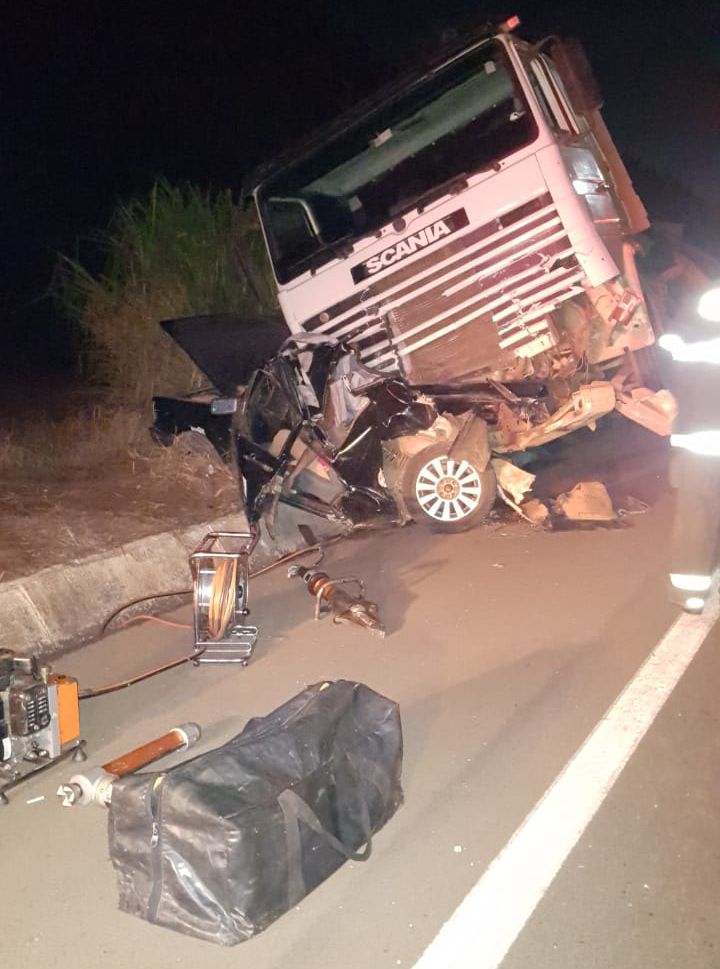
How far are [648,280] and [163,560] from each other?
15.5ft

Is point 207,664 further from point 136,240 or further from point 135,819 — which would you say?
point 136,240

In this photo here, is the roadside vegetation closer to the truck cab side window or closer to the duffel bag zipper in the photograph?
the truck cab side window

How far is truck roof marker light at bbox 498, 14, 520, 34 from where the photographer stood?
6.43 metres

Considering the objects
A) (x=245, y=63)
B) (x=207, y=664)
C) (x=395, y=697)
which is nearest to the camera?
(x=395, y=697)

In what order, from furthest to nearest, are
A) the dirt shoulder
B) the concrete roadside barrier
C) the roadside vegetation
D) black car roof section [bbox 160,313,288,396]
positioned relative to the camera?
the roadside vegetation
black car roof section [bbox 160,313,288,396]
the dirt shoulder
the concrete roadside barrier

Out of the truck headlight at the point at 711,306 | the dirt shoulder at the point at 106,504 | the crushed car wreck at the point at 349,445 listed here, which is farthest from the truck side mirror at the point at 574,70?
the dirt shoulder at the point at 106,504

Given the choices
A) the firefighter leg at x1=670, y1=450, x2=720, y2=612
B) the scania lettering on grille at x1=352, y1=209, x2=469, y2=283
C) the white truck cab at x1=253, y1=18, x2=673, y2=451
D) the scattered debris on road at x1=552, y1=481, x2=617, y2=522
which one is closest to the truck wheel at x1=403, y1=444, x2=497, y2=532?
the white truck cab at x1=253, y1=18, x2=673, y2=451

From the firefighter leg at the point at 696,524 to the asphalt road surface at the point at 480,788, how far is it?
0.80ft

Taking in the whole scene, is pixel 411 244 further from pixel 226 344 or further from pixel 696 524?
pixel 696 524

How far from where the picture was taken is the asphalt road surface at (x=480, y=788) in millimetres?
2705

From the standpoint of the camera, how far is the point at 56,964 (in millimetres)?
2730

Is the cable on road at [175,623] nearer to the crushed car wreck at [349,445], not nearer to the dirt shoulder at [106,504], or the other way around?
the dirt shoulder at [106,504]

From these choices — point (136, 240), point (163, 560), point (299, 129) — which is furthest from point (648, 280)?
point (299, 129)

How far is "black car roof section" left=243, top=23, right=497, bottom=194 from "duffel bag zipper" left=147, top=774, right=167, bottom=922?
217 inches
